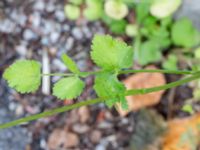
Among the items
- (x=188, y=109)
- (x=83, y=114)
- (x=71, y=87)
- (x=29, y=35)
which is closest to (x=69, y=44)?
(x=29, y=35)

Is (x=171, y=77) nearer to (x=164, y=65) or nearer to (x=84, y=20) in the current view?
(x=164, y=65)

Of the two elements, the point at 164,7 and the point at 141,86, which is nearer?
the point at 164,7

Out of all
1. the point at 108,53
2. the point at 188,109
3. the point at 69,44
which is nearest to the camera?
the point at 108,53

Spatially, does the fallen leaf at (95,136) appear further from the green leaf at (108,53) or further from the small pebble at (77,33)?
the green leaf at (108,53)

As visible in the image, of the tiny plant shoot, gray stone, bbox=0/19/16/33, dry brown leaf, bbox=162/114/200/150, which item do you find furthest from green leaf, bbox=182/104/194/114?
the tiny plant shoot

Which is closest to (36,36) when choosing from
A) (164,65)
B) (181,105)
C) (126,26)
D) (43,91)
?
(43,91)

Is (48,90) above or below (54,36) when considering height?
below

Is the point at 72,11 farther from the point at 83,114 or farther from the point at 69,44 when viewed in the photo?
the point at 83,114

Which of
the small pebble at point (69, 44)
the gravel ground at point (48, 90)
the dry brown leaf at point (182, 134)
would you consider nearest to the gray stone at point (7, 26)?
the gravel ground at point (48, 90)

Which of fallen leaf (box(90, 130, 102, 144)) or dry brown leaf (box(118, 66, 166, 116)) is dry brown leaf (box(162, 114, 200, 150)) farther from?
fallen leaf (box(90, 130, 102, 144))
